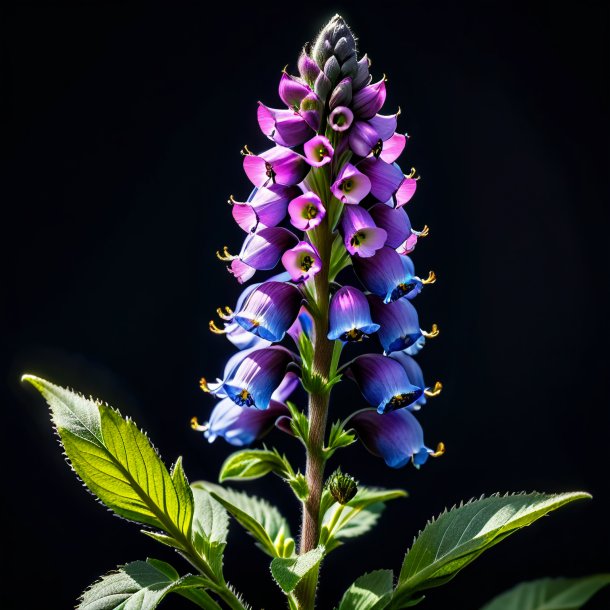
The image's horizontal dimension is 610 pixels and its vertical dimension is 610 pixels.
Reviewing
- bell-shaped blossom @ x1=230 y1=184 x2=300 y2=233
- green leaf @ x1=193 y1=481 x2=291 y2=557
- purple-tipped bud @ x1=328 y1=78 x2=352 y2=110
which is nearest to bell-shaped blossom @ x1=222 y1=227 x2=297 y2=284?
bell-shaped blossom @ x1=230 y1=184 x2=300 y2=233

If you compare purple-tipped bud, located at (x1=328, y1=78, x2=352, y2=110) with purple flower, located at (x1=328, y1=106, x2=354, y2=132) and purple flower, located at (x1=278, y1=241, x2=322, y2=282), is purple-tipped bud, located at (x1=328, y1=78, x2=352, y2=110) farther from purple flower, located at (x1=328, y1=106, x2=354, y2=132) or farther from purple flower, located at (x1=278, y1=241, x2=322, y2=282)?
purple flower, located at (x1=278, y1=241, x2=322, y2=282)

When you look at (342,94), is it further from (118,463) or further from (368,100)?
(118,463)

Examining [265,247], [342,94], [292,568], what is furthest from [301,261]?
[292,568]

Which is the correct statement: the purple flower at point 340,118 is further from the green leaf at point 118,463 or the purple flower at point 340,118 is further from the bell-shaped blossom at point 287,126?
the green leaf at point 118,463

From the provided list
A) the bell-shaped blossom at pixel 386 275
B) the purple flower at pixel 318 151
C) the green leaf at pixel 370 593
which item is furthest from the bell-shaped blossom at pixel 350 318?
the green leaf at pixel 370 593

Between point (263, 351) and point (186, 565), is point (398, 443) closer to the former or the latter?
point (263, 351)

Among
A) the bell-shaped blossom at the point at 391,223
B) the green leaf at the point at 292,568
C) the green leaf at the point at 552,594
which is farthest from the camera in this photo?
the bell-shaped blossom at the point at 391,223

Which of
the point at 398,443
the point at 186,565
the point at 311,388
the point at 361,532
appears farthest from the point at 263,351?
the point at 186,565
